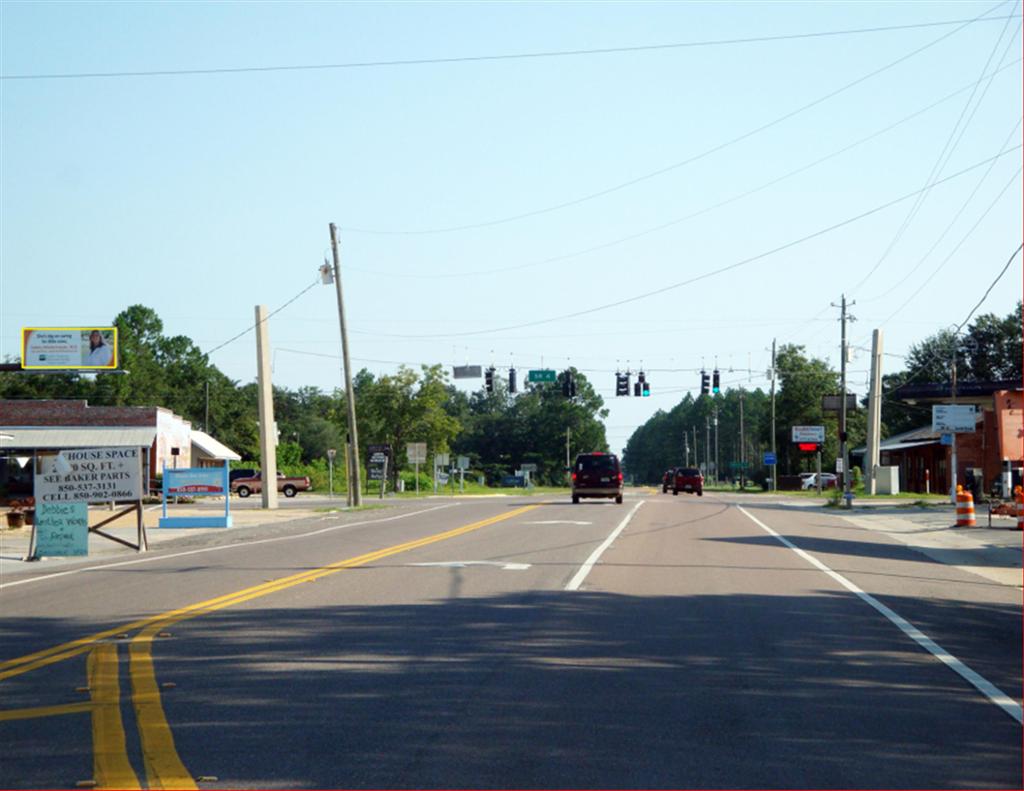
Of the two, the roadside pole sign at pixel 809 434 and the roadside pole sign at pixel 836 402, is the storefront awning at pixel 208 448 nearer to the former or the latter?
the roadside pole sign at pixel 836 402

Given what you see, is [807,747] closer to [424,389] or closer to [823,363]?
[424,389]

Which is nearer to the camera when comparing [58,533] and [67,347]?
[58,533]

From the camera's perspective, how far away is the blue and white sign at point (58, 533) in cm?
2411

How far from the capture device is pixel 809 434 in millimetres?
95125

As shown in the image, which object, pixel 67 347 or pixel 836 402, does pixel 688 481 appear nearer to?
pixel 836 402

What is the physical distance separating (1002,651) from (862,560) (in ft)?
35.8

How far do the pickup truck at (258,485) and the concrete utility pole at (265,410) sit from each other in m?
22.1

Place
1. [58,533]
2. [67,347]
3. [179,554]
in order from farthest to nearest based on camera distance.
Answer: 1. [67,347]
2. [179,554]
3. [58,533]

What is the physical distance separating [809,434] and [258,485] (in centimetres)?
4329

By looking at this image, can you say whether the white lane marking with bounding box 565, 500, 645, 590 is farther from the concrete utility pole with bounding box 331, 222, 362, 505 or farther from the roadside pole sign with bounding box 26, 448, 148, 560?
the concrete utility pole with bounding box 331, 222, 362, 505

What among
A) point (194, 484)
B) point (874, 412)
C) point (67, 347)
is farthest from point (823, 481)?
point (194, 484)

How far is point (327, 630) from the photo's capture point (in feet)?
39.6

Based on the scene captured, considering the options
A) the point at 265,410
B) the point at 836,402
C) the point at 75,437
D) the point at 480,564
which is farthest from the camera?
the point at 75,437

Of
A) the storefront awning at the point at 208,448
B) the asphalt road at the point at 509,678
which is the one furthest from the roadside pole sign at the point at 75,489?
the storefront awning at the point at 208,448
